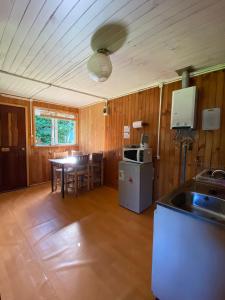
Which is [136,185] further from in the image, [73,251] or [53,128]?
[53,128]

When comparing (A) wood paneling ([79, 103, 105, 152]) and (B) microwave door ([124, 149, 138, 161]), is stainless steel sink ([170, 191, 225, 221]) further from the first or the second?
(A) wood paneling ([79, 103, 105, 152])

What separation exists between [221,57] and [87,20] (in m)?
1.77

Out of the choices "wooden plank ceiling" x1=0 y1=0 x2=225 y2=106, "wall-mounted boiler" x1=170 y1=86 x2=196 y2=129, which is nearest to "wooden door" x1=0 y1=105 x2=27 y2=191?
"wooden plank ceiling" x1=0 y1=0 x2=225 y2=106

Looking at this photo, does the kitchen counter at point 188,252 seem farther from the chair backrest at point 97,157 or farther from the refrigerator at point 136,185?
the chair backrest at point 97,157

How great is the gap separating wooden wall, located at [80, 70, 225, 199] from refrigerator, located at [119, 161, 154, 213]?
31 centimetres

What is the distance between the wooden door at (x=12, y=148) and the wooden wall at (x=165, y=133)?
80.7 inches

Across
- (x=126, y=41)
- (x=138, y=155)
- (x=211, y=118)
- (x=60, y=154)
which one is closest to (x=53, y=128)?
(x=60, y=154)

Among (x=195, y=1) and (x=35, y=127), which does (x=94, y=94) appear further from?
(x=195, y=1)

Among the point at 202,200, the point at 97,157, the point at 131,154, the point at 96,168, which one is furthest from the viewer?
the point at 96,168

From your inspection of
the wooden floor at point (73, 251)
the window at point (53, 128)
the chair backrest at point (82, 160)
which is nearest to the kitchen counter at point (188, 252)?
the wooden floor at point (73, 251)

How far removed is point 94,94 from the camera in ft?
12.1

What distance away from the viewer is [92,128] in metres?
4.64

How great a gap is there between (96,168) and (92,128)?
1.25 m

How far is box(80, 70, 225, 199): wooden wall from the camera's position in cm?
233
